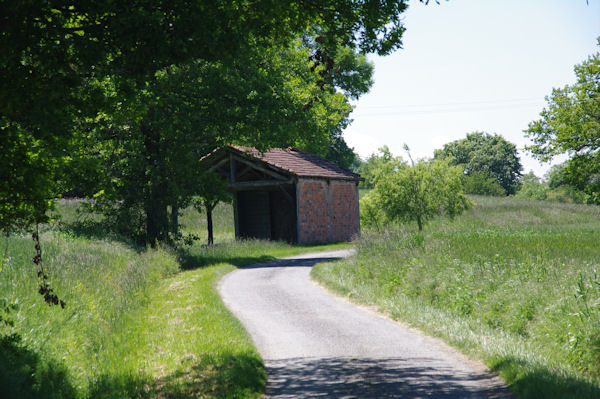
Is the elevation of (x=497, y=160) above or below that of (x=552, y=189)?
above

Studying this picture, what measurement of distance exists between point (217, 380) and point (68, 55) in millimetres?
→ 4518

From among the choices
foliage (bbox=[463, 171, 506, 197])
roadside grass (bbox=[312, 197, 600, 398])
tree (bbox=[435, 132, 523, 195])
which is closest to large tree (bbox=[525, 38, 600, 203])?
roadside grass (bbox=[312, 197, 600, 398])

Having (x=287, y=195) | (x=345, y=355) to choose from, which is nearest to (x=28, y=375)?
(x=345, y=355)

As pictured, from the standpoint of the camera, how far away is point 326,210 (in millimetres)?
34625

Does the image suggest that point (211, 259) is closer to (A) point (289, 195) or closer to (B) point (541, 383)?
(A) point (289, 195)

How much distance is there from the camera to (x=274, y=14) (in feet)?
26.7

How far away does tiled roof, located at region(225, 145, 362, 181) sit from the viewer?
32.1 m

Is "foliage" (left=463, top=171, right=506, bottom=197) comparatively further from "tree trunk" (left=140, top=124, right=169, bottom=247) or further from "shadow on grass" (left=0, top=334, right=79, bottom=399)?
"shadow on grass" (left=0, top=334, right=79, bottom=399)

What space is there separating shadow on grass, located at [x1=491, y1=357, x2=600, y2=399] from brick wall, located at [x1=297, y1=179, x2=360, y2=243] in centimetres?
2484

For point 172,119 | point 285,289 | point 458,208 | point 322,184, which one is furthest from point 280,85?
point 458,208

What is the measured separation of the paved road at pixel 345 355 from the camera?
23.5 ft

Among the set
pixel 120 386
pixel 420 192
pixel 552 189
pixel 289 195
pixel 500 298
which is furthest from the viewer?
pixel 552 189

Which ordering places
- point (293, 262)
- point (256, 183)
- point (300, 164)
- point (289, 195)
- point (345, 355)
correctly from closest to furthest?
1. point (345, 355)
2. point (293, 262)
3. point (289, 195)
4. point (256, 183)
5. point (300, 164)

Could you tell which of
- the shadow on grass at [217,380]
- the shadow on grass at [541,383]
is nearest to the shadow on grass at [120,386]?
the shadow on grass at [217,380]
